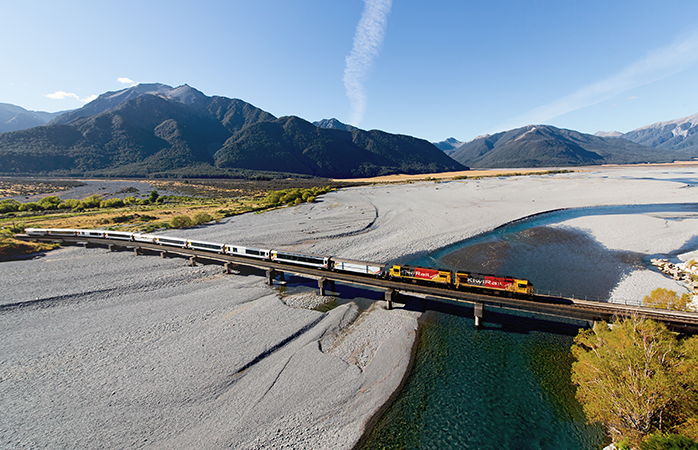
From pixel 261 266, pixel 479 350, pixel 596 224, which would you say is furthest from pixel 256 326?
pixel 596 224

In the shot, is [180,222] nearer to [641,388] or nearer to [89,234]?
[89,234]

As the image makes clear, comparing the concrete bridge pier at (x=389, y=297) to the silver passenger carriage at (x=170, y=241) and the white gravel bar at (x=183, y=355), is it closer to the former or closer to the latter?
the white gravel bar at (x=183, y=355)

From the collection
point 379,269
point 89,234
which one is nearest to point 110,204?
point 89,234

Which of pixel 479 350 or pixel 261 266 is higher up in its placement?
pixel 261 266

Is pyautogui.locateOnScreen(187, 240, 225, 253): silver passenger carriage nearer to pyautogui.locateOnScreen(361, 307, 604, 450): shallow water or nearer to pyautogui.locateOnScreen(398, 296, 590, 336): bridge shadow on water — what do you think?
pyautogui.locateOnScreen(398, 296, 590, 336): bridge shadow on water

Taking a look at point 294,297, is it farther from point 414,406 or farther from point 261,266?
point 414,406

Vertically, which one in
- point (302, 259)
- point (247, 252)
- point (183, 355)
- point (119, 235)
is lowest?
point (183, 355)
